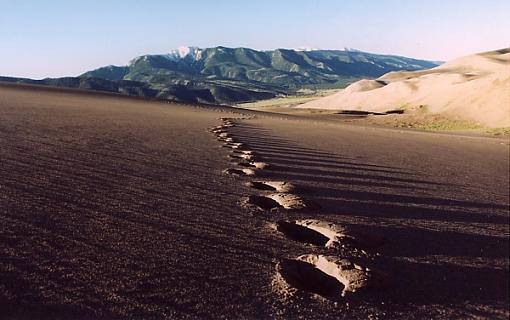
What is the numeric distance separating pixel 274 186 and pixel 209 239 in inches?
111

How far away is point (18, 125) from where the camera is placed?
13.2 meters

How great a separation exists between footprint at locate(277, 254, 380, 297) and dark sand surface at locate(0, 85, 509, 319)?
0.11m

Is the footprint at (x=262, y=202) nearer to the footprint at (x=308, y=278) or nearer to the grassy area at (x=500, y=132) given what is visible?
the footprint at (x=308, y=278)

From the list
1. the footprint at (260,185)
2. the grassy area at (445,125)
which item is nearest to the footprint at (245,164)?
the footprint at (260,185)

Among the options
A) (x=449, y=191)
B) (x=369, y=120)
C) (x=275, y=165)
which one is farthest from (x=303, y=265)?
(x=369, y=120)

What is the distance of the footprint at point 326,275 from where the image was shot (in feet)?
12.3

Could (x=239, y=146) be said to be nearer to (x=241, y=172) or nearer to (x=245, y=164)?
(x=245, y=164)

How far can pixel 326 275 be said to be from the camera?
159 inches

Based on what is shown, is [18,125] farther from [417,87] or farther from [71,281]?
[417,87]

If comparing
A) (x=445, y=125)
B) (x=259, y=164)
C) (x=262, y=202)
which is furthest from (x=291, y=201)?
(x=445, y=125)

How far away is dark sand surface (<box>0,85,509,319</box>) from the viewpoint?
335 centimetres

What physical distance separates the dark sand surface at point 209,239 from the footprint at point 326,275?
113 millimetres

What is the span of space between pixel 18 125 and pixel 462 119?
100.0 feet

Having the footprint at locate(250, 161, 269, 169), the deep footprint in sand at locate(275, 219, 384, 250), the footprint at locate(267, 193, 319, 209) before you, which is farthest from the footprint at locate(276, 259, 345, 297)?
the footprint at locate(250, 161, 269, 169)
